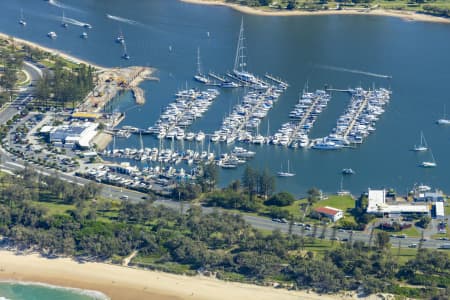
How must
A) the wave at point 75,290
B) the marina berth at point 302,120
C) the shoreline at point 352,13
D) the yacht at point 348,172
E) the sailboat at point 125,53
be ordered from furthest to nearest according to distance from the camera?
the shoreline at point 352,13 < the sailboat at point 125,53 < the marina berth at point 302,120 < the yacht at point 348,172 < the wave at point 75,290

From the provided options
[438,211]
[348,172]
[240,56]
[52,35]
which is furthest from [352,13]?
[438,211]

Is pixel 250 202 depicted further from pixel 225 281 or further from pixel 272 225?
pixel 225 281

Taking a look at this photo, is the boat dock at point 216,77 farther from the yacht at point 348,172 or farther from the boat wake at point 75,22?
the boat wake at point 75,22

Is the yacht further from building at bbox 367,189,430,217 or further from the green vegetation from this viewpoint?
the green vegetation

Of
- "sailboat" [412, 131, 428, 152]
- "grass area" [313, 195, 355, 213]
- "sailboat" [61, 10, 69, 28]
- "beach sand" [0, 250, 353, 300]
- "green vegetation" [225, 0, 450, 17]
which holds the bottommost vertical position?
"beach sand" [0, 250, 353, 300]

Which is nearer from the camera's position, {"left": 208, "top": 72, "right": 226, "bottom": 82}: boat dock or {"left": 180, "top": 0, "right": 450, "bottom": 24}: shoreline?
{"left": 208, "top": 72, "right": 226, "bottom": 82}: boat dock

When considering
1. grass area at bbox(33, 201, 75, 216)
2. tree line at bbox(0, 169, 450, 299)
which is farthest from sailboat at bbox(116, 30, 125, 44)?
grass area at bbox(33, 201, 75, 216)

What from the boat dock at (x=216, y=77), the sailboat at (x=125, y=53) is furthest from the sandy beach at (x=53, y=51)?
the boat dock at (x=216, y=77)
